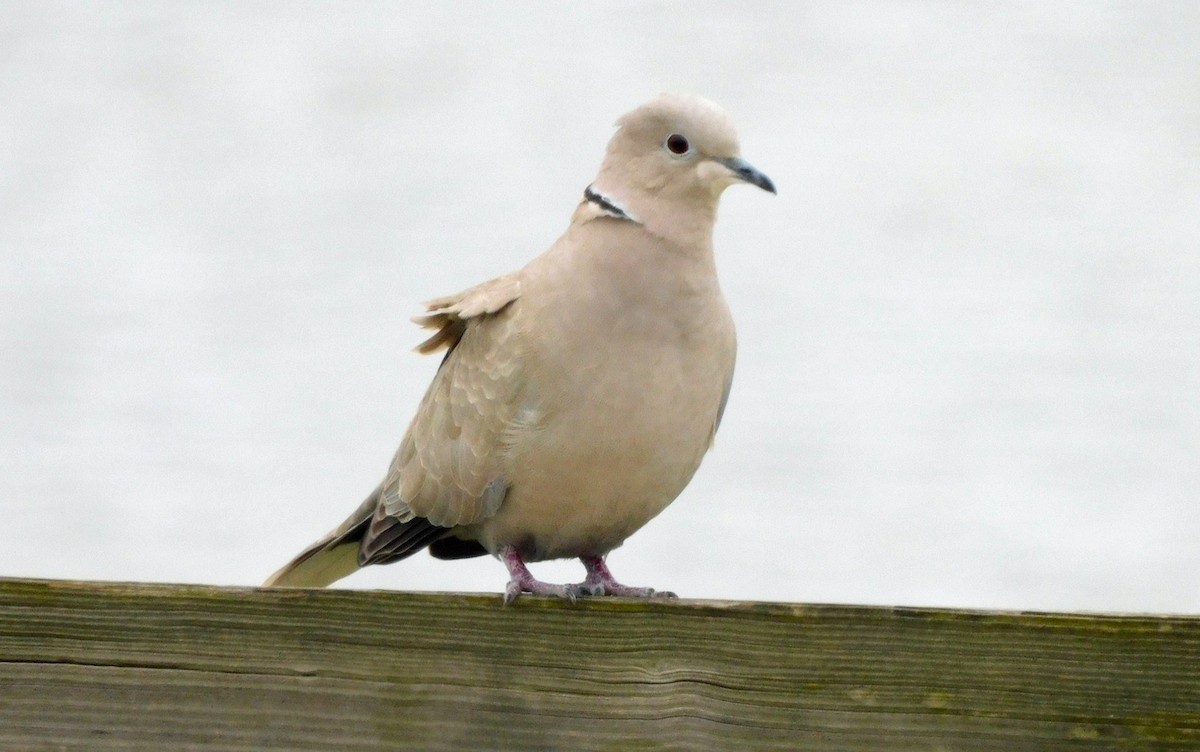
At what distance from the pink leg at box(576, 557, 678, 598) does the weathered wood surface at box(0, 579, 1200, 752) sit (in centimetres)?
46

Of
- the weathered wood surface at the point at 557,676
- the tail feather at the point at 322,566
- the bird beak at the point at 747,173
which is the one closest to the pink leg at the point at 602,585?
the weathered wood surface at the point at 557,676

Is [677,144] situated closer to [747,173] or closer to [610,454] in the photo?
[747,173]

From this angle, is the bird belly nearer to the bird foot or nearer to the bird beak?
the bird foot

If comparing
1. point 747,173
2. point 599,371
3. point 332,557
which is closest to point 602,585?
point 599,371

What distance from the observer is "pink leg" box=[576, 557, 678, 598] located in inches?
115

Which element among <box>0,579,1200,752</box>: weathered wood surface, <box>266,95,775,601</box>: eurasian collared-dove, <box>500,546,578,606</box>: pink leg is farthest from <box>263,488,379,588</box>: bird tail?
<box>0,579,1200,752</box>: weathered wood surface

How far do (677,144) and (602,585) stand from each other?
0.94 metres

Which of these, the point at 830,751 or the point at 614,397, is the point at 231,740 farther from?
the point at 614,397

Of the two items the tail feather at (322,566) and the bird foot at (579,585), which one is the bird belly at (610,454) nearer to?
the bird foot at (579,585)

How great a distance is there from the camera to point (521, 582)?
2.78m

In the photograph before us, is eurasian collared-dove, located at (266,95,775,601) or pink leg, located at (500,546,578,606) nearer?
pink leg, located at (500,546,578,606)

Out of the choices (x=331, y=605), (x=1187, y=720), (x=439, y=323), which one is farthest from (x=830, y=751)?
(x=439, y=323)

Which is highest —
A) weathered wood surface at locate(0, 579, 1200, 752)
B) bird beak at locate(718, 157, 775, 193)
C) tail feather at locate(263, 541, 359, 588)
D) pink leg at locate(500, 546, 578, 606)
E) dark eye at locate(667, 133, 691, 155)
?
dark eye at locate(667, 133, 691, 155)

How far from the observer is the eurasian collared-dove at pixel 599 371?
116 inches
